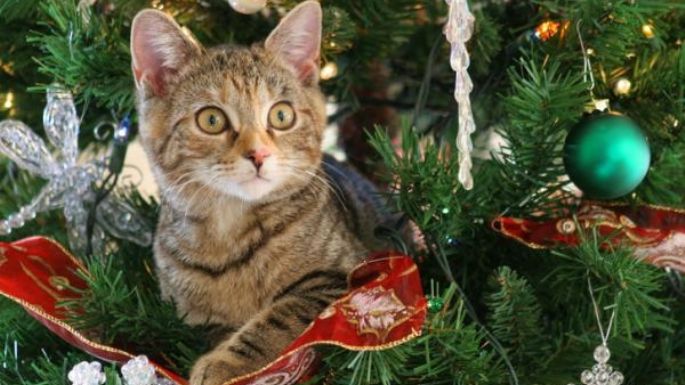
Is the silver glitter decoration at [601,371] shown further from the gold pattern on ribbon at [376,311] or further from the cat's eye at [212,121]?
the cat's eye at [212,121]

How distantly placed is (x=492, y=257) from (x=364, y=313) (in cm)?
23

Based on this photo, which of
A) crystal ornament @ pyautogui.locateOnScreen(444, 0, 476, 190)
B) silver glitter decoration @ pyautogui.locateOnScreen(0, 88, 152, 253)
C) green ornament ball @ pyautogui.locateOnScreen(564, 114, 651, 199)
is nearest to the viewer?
crystal ornament @ pyautogui.locateOnScreen(444, 0, 476, 190)

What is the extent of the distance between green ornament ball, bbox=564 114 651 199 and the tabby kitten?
22 cm

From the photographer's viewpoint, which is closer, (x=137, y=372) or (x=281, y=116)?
(x=137, y=372)

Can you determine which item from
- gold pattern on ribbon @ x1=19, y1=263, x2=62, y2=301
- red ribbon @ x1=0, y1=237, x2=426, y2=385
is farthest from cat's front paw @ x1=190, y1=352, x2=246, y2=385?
gold pattern on ribbon @ x1=19, y1=263, x2=62, y2=301

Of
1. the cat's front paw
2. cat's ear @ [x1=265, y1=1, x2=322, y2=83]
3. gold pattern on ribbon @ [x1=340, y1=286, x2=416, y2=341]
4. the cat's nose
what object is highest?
cat's ear @ [x1=265, y1=1, x2=322, y2=83]

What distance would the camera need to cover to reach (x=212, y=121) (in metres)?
0.74

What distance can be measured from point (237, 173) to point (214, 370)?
0.56ft

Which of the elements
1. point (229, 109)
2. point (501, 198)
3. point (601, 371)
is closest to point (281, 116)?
point (229, 109)

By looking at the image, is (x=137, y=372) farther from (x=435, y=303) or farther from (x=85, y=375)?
(x=435, y=303)

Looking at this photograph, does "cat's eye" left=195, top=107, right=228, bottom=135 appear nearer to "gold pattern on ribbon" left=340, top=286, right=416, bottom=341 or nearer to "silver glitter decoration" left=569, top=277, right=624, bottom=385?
"gold pattern on ribbon" left=340, top=286, right=416, bottom=341

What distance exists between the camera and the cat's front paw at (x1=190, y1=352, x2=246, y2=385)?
24.4 inches

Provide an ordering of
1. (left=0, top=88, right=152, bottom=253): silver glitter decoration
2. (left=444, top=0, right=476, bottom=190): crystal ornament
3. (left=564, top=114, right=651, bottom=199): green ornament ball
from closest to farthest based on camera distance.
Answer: (left=444, top=0, right=476, bottom=190): crystal ornament < (left=564, top=114, right=651, bottom=199): green ornament ball < (left=0, top=88, right=152, bottom=253): silver glitter decoration

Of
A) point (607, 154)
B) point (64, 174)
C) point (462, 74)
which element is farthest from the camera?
point (64, 174)
